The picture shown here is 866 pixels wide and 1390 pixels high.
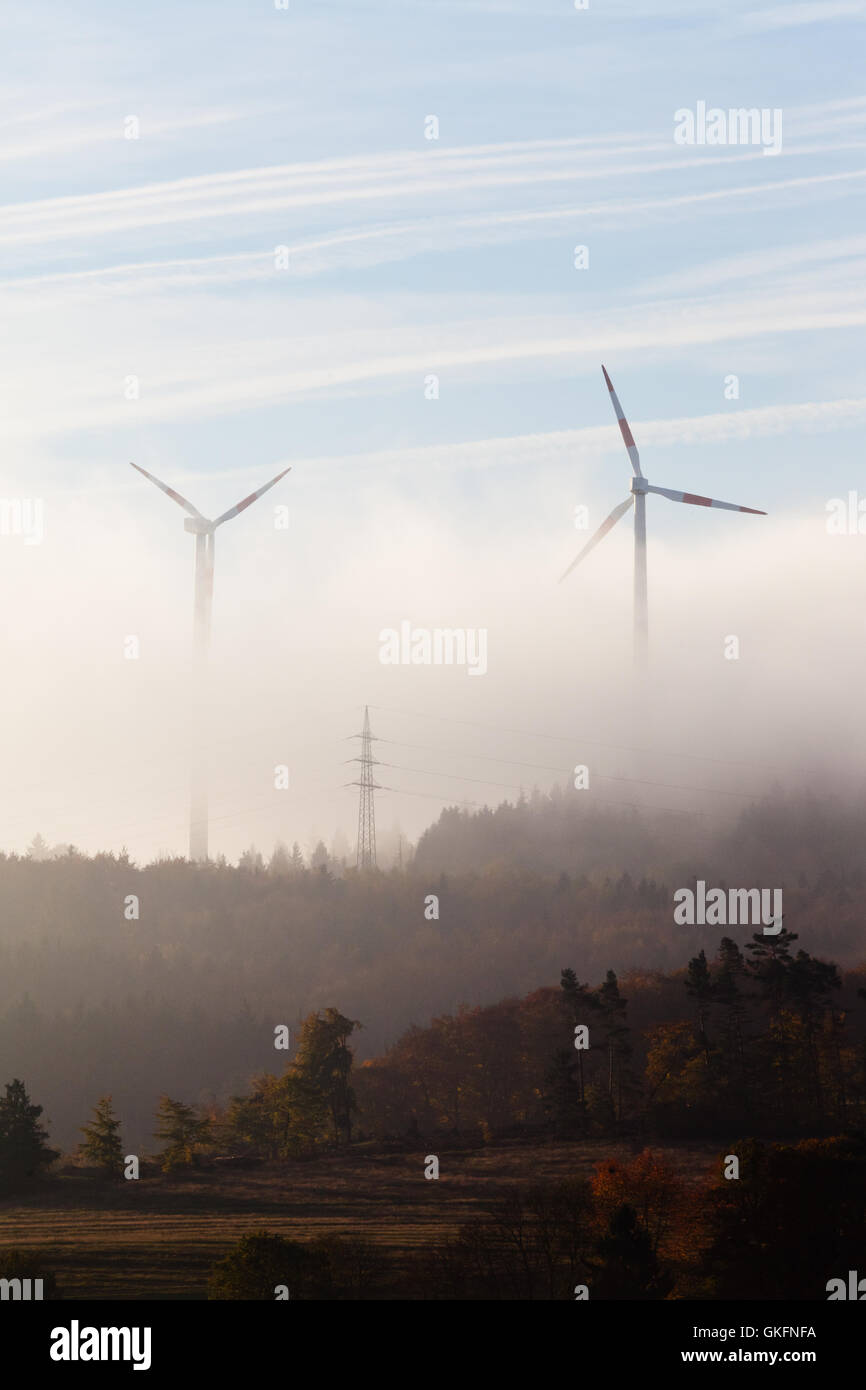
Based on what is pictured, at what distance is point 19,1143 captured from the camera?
182250 millimetres

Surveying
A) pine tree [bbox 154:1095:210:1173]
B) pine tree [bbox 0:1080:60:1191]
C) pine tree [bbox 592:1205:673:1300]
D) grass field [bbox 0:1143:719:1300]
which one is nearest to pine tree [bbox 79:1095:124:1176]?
grass field [bbox 0:1143:719:1300]

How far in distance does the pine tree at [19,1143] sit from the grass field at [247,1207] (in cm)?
299

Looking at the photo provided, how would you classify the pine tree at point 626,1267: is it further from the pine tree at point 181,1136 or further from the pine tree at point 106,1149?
the pine tree at point 106,1149

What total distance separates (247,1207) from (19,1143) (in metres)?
26.7

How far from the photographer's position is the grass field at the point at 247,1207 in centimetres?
15175

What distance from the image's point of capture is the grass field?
5974 inches

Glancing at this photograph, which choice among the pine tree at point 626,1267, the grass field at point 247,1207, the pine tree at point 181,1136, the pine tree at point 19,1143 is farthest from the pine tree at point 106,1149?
the pine tree at point 626,1267

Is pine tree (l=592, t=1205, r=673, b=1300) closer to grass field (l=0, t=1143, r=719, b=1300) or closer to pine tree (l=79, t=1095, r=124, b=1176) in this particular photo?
grass field (l=0, t=1143, r=719, b=1300)

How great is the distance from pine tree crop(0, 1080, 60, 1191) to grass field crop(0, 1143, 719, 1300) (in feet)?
9.82

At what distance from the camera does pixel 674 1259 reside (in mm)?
140750

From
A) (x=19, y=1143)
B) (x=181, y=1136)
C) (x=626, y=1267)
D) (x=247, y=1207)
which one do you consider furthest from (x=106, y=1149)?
(x=626, y=1267)
